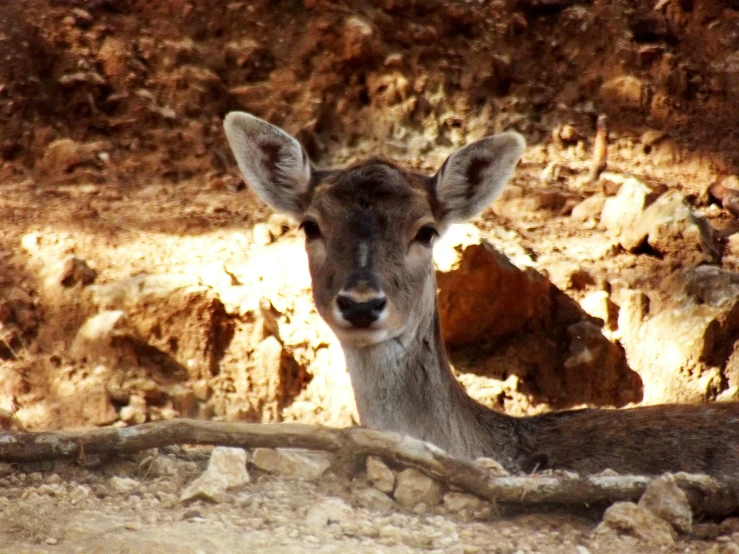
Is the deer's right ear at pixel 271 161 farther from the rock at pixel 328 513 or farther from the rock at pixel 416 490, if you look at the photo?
the rock at pixel 328 513

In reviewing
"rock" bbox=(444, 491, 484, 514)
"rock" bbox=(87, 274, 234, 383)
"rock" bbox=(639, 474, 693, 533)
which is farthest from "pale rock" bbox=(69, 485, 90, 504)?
"rock" bbox=(87, 274, 234, 383)

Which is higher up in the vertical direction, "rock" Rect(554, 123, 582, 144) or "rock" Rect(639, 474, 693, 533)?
"rock" Rect(554, 123, 582, 144)

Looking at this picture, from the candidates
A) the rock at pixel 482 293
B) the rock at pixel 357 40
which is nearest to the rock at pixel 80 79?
the rock at pixel 357 40

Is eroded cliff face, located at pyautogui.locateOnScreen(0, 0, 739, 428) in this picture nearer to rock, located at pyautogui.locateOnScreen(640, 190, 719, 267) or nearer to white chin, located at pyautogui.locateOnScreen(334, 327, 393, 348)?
rock, located at pyautogui.locateOnScreen(640, 190, 719, 267)

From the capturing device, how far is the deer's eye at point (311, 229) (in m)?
5.28

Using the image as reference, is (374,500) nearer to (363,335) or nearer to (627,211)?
(363,335)

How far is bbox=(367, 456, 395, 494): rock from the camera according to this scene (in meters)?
3.41

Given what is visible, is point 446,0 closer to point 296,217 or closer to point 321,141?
point 321,141

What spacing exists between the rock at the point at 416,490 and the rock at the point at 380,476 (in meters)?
0.03

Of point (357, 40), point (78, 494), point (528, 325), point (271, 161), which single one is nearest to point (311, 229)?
point (271, 161)

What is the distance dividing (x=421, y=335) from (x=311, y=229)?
872 millimetres

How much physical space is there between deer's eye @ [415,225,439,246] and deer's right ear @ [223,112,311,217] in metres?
0.83

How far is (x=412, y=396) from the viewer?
5082 mm

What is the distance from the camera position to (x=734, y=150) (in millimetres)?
8477
